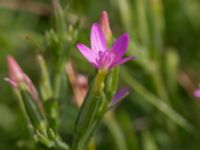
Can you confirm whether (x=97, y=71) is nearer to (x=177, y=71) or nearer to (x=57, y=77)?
(x=57, y=77)

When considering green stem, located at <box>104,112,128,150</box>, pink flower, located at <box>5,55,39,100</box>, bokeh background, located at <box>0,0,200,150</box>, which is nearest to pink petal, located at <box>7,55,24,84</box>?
pink flower, located at <box>5,55,39,100</box>

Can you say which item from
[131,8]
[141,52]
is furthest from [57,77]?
[131,8]

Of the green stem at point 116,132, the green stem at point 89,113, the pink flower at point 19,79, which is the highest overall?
the pink flower at point 19,79

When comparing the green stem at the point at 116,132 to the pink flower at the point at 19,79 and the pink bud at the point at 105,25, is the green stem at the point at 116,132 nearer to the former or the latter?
the pink flower at the point at 19,79

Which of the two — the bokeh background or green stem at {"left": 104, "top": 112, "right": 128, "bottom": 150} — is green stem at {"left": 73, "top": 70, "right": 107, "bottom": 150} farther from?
green stem at {"left": 104, "top": 112, "right": 128, "bottom": 150}

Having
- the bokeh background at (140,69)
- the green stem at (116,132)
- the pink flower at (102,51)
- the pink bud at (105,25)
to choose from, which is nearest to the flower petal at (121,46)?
the pink flower at (102,51)

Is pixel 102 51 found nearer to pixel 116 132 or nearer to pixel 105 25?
pixel 105 25
